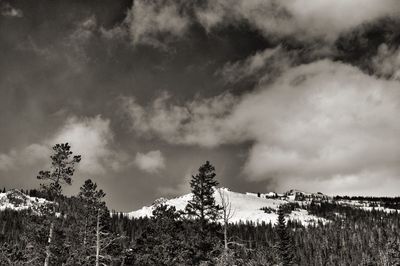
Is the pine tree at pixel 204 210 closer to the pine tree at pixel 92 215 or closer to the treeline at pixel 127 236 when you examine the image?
the treeline at pixel 127 236

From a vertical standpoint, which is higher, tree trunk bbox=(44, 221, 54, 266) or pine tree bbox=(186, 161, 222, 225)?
pine tree bbox=(186, 161, 222, 225)

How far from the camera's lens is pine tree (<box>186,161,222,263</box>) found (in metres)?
35.4

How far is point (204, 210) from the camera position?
120ft

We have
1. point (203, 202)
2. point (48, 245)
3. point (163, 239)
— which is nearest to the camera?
point (48, 245)

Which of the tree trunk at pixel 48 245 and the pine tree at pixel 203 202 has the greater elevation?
the pine tree at pixel 203 202

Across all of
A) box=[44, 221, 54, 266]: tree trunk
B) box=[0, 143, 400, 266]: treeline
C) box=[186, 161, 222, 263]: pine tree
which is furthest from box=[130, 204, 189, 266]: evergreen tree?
box=[44, 221, 54, 266]: tree trunk

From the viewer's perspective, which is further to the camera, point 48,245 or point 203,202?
point 203,202

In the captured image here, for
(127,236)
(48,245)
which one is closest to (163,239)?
(127,236)

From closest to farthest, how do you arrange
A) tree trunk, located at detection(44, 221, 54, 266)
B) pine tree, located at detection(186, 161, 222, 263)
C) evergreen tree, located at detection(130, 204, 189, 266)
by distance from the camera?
tree trunk, located at detection(44, 221, 54, 266) < pine tree, located at detection(186, 161, 222, 263) < evergreen tree, located at detection(130, 204, 189, 266)

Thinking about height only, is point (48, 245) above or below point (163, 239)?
below

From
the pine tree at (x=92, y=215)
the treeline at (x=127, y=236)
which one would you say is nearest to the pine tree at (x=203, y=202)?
the treeline at (x=127, y=236)

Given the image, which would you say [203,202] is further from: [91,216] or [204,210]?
[91,216]

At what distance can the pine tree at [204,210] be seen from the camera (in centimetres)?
3538

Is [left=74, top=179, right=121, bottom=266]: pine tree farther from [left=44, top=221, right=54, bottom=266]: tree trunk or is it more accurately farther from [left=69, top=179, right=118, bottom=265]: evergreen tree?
[left=44, top=221, right=54, bottom=266]: tree trunk
